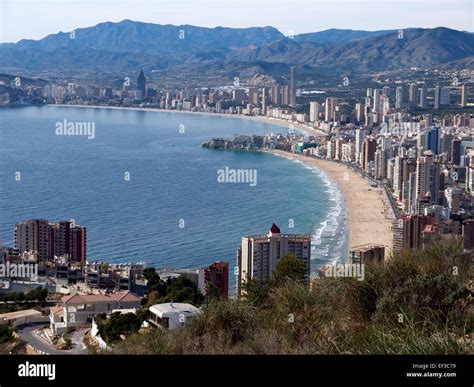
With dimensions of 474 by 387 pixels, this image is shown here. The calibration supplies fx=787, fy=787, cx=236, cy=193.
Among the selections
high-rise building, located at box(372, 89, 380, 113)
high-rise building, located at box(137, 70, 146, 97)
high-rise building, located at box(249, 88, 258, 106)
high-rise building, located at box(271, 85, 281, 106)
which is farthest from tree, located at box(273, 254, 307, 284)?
high-rise building, located at box(249, 88, 258, 106)

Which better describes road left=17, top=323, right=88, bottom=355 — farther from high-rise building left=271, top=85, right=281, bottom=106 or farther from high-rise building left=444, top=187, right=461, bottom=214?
high-rise building left=271, top=85, right=281, bottom=106

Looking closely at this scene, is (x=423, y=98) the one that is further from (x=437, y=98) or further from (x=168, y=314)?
(x=168, y=314)

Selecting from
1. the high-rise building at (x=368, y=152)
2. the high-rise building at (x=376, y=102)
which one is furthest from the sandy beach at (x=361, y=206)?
the high-rise building at (x=376, y=102)

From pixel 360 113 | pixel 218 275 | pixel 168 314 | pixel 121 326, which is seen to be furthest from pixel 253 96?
pixel 168 314

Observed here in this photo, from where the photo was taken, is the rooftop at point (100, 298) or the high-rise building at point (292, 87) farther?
the high-rise building at point (292, 87)

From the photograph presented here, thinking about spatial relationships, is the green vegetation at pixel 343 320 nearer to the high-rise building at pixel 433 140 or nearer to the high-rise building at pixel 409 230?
the high-rise building at pixel 409 230

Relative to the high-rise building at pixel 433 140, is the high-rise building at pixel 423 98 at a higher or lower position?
higher
